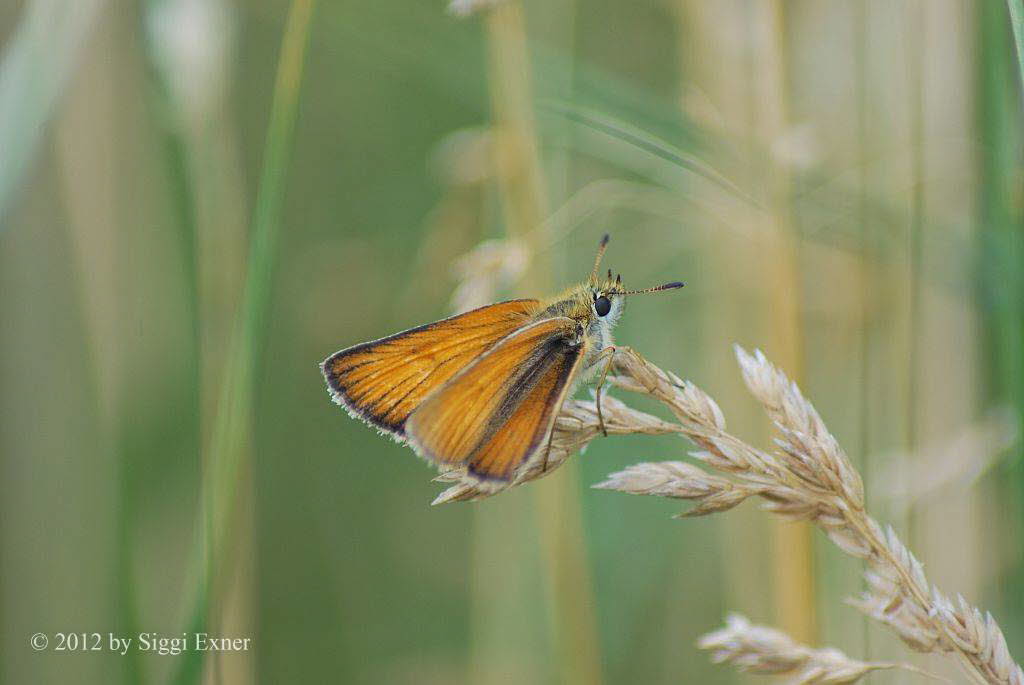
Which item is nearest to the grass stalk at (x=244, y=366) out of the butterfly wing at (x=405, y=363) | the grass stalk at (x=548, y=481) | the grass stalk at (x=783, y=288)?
the butterfly wing at (x=405, y=363)

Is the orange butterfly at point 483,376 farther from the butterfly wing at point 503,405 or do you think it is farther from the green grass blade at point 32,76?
the green grass blade at point 32,76

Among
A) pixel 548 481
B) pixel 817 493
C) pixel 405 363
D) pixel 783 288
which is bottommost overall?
pixel 817 493

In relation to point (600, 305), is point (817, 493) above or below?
below

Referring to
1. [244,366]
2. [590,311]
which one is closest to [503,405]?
[590,311]

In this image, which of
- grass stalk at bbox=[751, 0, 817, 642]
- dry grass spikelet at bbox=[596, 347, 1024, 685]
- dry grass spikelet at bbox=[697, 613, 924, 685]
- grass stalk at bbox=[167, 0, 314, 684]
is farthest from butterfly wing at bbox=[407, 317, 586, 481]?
grass stalk at bbox=[751, 0, 817, 642]

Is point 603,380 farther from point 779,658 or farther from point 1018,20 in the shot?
point 1018,20

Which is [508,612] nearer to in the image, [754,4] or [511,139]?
[511,139]
